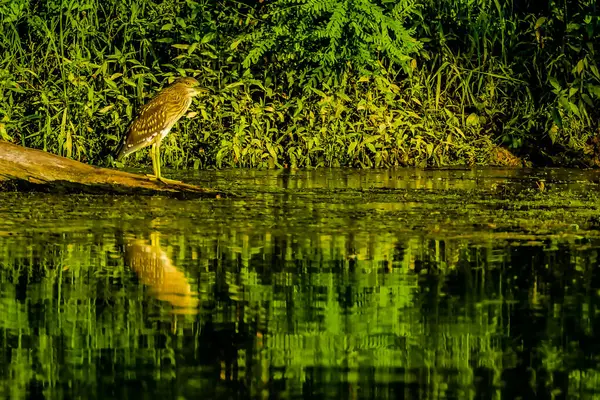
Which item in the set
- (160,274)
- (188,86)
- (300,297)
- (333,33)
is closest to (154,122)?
(188,86)

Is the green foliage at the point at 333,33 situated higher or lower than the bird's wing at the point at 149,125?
→ higher

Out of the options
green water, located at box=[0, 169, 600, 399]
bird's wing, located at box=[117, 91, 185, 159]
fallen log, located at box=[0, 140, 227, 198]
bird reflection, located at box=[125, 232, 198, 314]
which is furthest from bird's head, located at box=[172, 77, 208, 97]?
bird reflection, located at box=[125, 232, 198, 314]

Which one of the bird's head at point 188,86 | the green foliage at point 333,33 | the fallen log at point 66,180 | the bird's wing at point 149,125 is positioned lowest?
the fallen log at point 66,180

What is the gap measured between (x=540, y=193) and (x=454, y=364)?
273 inches

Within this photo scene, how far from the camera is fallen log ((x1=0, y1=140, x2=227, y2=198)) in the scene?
38.0ft

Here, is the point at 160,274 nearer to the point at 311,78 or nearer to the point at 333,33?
the point at 333,33

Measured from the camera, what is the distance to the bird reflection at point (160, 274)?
6.69 metres

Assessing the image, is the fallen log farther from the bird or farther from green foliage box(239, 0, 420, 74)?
green foliage box(239, 0, 420, 74)

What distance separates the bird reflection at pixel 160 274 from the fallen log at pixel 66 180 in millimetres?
2568

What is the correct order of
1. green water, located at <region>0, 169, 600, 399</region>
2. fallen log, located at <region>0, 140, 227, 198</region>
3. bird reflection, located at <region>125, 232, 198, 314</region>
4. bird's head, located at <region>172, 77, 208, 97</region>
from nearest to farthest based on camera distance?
green water, located at <region>0, 169, 600, 399</region>
bird reflection, located at <region>125, 232, 198, 314</region>
fallen log, located at <region>0, 140, 227, 198</region>
bird's head, located at <region>172, 77, 208, 97</region>

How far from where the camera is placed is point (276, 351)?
219 inches

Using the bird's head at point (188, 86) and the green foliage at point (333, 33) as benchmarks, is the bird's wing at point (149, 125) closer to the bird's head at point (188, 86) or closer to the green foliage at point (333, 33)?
the bird's head at point (188, 86)

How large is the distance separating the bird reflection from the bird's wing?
149 inches

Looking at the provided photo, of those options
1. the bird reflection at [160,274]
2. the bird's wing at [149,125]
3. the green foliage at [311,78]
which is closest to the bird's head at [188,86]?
the bird's wing at [149,125]
